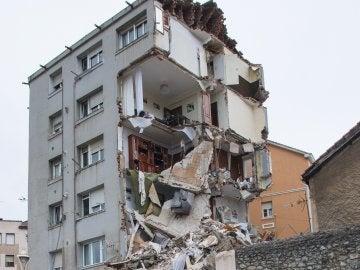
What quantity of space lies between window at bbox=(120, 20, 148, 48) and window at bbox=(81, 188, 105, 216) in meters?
8.10

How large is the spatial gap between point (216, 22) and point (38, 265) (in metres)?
17.5

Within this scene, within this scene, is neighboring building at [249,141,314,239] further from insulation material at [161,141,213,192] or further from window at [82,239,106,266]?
window at [82,239,106,266]

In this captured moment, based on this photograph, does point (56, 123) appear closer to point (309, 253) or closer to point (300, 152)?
point (300, 152)

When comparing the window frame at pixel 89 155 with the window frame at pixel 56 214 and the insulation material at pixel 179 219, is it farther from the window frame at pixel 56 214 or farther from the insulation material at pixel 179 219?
the insulation material at pixel 179 219

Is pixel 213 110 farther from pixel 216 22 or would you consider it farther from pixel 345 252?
pixel 345 252

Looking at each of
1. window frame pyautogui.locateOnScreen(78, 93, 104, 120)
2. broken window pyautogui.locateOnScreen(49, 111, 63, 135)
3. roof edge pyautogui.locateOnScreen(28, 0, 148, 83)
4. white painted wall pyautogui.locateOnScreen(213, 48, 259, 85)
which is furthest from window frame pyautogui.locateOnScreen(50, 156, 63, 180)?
white painted wall pyautogui.locateOnScreen(213, 48, 259, 85)

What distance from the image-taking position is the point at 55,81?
1453 inches

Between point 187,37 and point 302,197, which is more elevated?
point 187,37

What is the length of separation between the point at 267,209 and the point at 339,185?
29077 mm

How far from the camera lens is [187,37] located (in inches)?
1316

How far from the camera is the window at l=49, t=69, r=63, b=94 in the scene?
120 ft

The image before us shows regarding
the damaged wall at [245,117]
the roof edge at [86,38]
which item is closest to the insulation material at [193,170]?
the damaged wall at [245,117]

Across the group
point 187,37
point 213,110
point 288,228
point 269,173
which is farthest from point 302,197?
point 187,37

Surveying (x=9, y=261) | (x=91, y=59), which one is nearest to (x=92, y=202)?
(x=91, y=59)
